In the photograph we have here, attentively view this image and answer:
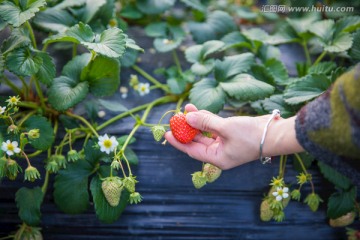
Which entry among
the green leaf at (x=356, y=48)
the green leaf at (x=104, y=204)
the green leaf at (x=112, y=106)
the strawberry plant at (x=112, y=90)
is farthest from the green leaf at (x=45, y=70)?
the green leaf at (x=356, y=48)

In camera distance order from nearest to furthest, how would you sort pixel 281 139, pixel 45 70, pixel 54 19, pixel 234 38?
pixel 281 139 → pixel 45 70 → pixel 54 19 → pixel 234 38

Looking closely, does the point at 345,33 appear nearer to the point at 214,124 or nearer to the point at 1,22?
the point at 214,124

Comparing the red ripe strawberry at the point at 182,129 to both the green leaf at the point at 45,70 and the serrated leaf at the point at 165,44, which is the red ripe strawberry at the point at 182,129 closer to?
the green leaf at the point at 45,70

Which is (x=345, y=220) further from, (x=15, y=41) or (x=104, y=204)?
(x=15, y=41)

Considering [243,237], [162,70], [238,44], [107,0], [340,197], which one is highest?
[107,0]

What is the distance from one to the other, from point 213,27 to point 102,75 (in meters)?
0.55

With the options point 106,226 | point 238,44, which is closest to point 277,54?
point 238,44

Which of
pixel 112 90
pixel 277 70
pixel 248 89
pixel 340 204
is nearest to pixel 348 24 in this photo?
pixel 277 70

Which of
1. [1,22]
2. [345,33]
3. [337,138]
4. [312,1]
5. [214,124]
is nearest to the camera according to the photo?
[337,138]

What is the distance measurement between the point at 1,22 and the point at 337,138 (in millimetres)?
965

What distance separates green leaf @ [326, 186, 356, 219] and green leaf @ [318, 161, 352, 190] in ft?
0.08

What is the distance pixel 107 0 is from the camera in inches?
62.2

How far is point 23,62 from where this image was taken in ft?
4.07

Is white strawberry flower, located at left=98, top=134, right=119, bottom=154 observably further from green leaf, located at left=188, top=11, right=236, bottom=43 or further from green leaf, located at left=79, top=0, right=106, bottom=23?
green leaf, located at left=188, top=11, right=236, bottom=43
